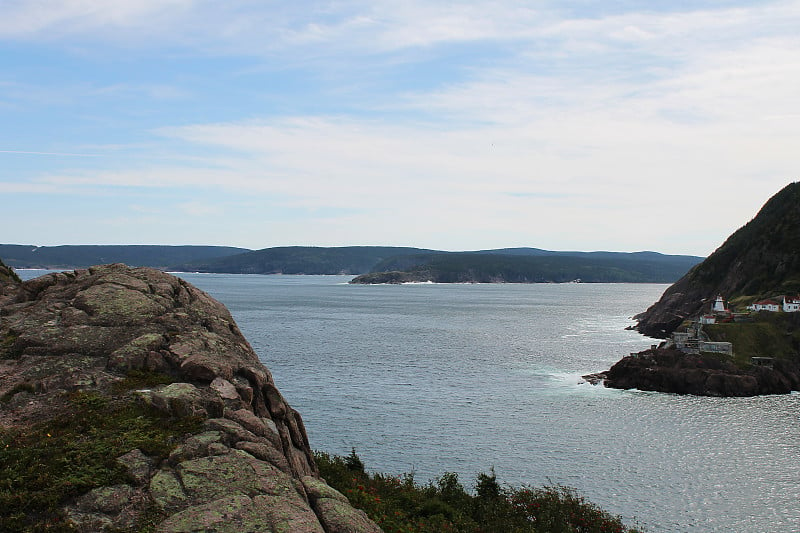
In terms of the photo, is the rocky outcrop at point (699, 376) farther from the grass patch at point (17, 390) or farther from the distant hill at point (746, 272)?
the grass patch at point (17, 390)

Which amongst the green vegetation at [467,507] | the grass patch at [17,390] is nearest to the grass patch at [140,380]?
the grass patch at [17,390]

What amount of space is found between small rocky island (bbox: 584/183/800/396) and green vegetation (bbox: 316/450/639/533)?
5143cm

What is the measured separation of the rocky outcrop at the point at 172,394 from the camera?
40.5 ft

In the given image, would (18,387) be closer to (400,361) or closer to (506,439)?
(506,439)

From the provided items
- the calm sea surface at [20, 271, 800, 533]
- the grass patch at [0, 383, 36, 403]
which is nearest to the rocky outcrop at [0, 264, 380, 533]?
the grass patch at [0, 383, 36, 403]

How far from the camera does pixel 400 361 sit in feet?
303

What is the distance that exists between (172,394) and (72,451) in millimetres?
3026

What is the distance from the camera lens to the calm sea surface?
4091cm

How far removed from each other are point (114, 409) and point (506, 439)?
42.1 m

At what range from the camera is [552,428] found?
5659 centimetres

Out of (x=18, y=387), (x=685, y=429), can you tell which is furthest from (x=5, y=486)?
(x=685, y=429)

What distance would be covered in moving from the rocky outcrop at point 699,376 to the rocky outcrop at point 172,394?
68.1 metres

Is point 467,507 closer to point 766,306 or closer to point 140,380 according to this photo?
point 140,380

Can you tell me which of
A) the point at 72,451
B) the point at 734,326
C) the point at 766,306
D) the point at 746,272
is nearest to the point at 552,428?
the point at 72,451
